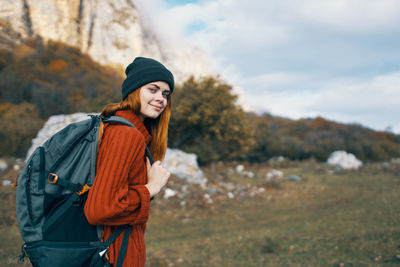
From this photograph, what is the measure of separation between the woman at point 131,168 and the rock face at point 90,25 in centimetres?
3811

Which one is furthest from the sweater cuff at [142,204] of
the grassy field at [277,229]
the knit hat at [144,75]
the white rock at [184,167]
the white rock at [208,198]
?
the white rock at [184,167]

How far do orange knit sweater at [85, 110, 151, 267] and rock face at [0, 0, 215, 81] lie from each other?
126 ft

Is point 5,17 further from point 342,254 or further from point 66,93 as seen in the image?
point 342,254

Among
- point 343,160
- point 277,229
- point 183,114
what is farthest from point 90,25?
point 277,229

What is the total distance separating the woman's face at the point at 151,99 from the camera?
5.69 ft

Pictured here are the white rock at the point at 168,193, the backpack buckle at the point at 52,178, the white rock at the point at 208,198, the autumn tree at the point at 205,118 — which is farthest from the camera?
the autumn tree at the point at 205,118

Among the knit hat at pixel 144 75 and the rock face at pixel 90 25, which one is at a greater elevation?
the rock face at pixel 90 25

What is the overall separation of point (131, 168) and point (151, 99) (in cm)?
46

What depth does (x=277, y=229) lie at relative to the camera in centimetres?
701

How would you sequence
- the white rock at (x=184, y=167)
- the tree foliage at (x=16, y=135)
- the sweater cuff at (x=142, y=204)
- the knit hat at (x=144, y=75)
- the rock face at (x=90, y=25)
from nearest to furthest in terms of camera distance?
1. the sweater cuff at (x=142, y=204)
2. the knit hat at (x=144, y=75)
3. the white rock at (x=184, y=167)
4. the tree foliage at (x=16, y=135)
5. the rock face at (x=90, y=25)

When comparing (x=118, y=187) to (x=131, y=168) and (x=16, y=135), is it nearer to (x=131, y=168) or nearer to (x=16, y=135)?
(x=131, y=168)

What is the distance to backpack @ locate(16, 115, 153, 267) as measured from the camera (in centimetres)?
133

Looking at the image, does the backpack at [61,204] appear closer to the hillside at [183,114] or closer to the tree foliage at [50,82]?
the hillside at [183,114]

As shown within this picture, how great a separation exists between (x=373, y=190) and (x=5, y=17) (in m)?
47.2
